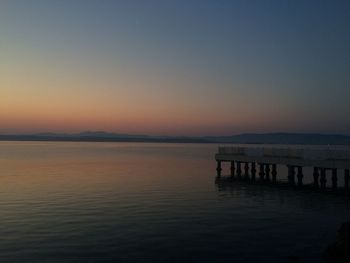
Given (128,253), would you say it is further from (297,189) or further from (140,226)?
(297,189)

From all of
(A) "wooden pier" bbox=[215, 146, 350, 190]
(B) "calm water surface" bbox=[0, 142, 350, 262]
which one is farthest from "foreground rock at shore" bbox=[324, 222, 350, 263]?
(A) "wooden pier" bbox=[215, 146, 350, 190]

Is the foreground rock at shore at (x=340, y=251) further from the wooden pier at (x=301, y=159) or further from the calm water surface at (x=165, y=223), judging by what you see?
the wooden pier at (x=301, y=159)

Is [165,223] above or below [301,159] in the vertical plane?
below

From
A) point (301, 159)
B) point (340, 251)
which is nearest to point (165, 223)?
point (340, 251)

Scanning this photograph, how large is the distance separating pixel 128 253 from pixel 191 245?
3220 mm

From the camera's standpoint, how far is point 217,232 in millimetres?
23766

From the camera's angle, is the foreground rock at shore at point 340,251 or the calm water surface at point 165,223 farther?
the calm water surface at point 165,223

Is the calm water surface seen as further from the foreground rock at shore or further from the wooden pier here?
the wooden pier

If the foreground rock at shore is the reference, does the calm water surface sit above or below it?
below

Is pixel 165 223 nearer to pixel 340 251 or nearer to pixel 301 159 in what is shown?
pixel 340 251

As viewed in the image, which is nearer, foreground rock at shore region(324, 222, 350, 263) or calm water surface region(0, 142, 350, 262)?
foreground rock at shore region(324, 222, 350, 263)

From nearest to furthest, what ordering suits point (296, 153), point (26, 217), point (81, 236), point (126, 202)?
point (81, 236)
point (26, 217)
point (126, 202)
point (296, 153)

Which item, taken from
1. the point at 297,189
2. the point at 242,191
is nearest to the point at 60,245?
the point at 242,191

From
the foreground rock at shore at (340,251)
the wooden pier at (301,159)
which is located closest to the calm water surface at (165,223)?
the foreground rock at shore at (340,251)
